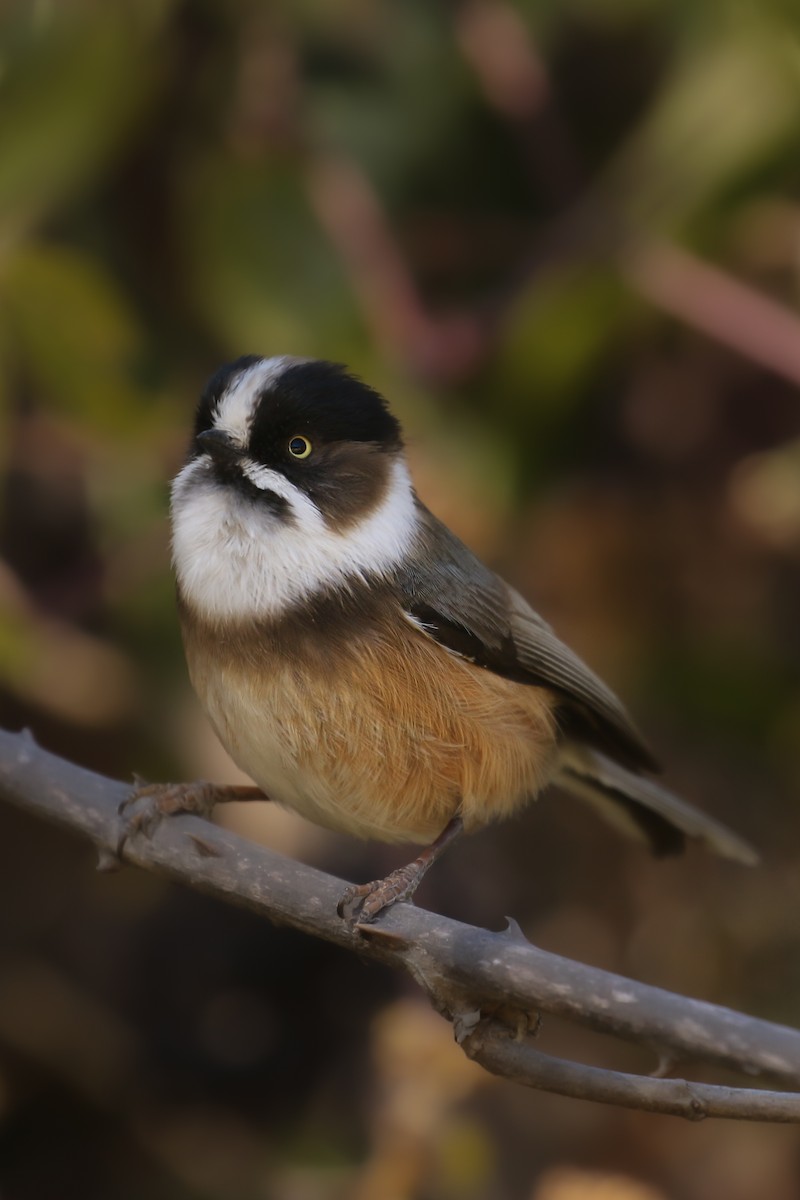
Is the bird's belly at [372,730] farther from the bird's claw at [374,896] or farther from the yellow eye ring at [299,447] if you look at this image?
the yellow eye ring at [299,447]

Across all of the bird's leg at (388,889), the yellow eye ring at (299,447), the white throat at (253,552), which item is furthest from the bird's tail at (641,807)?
the yellow eye ring at (299,447)

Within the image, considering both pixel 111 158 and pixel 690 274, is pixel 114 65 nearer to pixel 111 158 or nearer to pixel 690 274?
pixel 111 158

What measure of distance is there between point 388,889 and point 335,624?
0.52 metres

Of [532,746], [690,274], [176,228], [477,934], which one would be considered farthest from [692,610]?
[477,934]

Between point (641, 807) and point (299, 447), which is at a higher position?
point (641, 807)

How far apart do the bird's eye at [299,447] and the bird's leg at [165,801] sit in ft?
2.37

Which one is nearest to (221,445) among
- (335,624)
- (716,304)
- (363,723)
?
(335,624)

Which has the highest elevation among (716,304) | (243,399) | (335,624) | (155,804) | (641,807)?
(716,304)

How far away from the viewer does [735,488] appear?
4867 mm

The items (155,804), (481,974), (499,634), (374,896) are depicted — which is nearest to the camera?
(481,974)

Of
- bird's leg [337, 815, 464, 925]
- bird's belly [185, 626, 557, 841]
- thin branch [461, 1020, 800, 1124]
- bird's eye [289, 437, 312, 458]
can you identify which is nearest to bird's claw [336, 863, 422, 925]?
bird's leg [337, 815, 464, 925]

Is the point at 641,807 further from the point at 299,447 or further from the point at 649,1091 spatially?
the point at 649,1091

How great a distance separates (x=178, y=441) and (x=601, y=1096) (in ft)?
8.56

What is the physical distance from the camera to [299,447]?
2.90m
